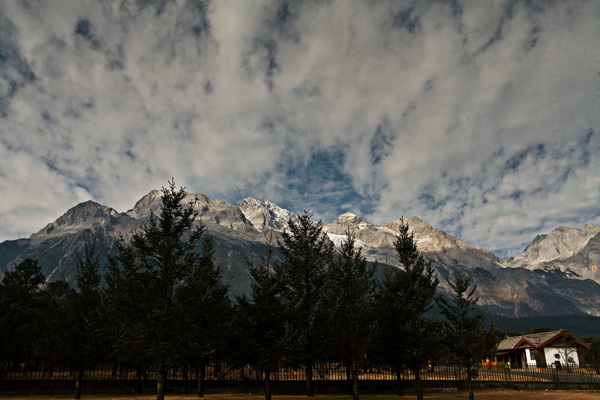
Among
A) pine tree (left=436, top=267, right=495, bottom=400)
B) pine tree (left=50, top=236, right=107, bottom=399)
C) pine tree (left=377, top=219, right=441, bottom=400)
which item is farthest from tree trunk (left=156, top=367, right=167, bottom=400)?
pine tree (left=436, top=267, right=495, bottom=400)

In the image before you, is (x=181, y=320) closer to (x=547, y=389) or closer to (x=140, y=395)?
(x=140, y=395)

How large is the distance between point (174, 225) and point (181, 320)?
574cm

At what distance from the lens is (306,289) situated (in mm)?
28000

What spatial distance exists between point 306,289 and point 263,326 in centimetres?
732

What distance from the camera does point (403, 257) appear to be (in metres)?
28.9

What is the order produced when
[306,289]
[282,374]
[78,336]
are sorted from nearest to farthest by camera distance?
[78,336] → [306,289] → [282,374]

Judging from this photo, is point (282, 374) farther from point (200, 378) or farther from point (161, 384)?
point (161, 384)

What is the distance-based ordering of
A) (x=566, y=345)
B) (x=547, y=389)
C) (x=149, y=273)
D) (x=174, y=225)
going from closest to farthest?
(x=149, y=273) < (x=174, y=225) < (x=547, y=389) < (x=566, y=345)

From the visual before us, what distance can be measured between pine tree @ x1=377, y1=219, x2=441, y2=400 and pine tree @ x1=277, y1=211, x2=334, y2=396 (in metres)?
4.76

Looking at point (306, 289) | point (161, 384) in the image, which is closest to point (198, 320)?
point (161, 384)

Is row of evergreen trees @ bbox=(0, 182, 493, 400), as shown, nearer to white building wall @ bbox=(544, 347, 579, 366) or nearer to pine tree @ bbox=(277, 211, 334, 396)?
pine tree @ bbox=(277, 211, 334, 396)

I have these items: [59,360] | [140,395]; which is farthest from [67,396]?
[140,395]

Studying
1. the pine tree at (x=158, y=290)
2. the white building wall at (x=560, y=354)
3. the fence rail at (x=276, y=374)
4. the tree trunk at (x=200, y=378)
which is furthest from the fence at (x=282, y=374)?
the white building wall at (x=560, y=354)

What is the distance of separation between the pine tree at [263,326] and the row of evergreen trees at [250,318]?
0.21ft
